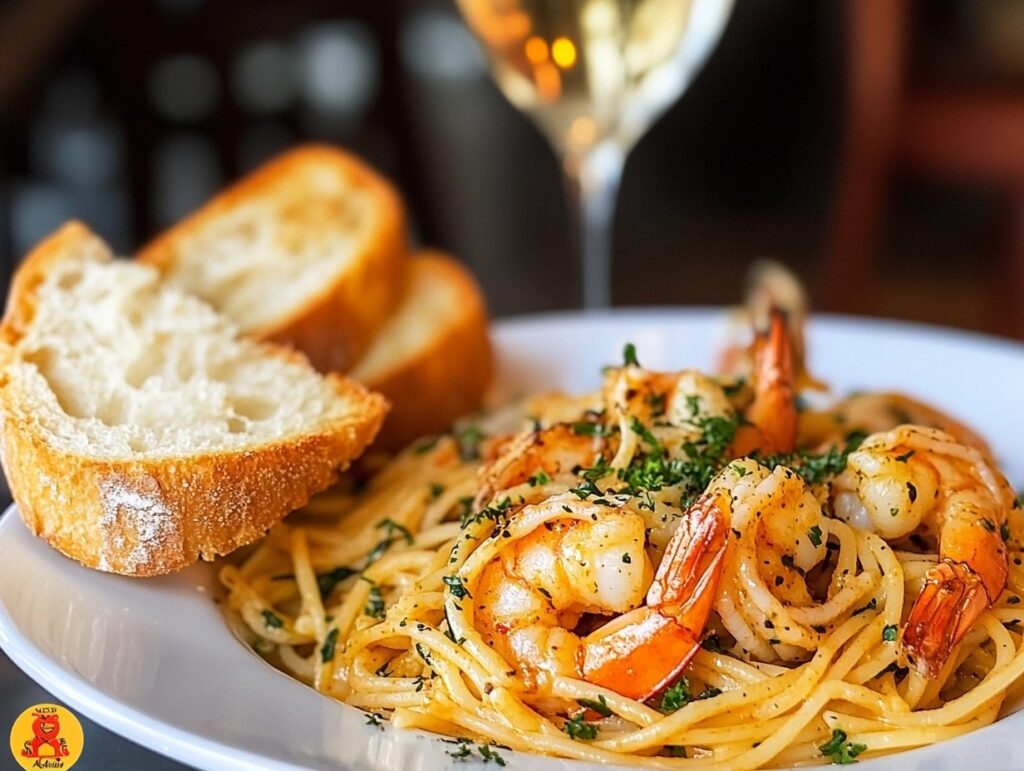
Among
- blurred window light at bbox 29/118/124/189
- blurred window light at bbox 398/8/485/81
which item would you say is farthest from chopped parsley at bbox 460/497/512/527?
blurred window light at bbox 398/8/485/81

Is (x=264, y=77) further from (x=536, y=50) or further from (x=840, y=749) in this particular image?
(x=840, y=749)

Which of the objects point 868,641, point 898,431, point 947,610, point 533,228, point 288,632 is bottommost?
point 533,228

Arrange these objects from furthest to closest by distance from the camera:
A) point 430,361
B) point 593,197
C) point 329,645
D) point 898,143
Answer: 1. point 898,143
2. point 593,197
3. point 430,361
4. point 329,645

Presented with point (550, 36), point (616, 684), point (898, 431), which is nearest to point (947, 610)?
point (898, 431)

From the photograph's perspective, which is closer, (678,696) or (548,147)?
(678,696)

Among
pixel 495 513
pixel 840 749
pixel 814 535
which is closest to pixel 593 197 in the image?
pixel 495 513

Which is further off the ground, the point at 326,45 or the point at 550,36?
the point at 550,36

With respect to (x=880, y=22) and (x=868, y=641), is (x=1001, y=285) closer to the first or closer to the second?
(x=880, y=22)

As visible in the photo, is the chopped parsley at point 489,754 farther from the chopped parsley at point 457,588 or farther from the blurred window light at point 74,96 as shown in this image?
the blurred window light at point 74,96
